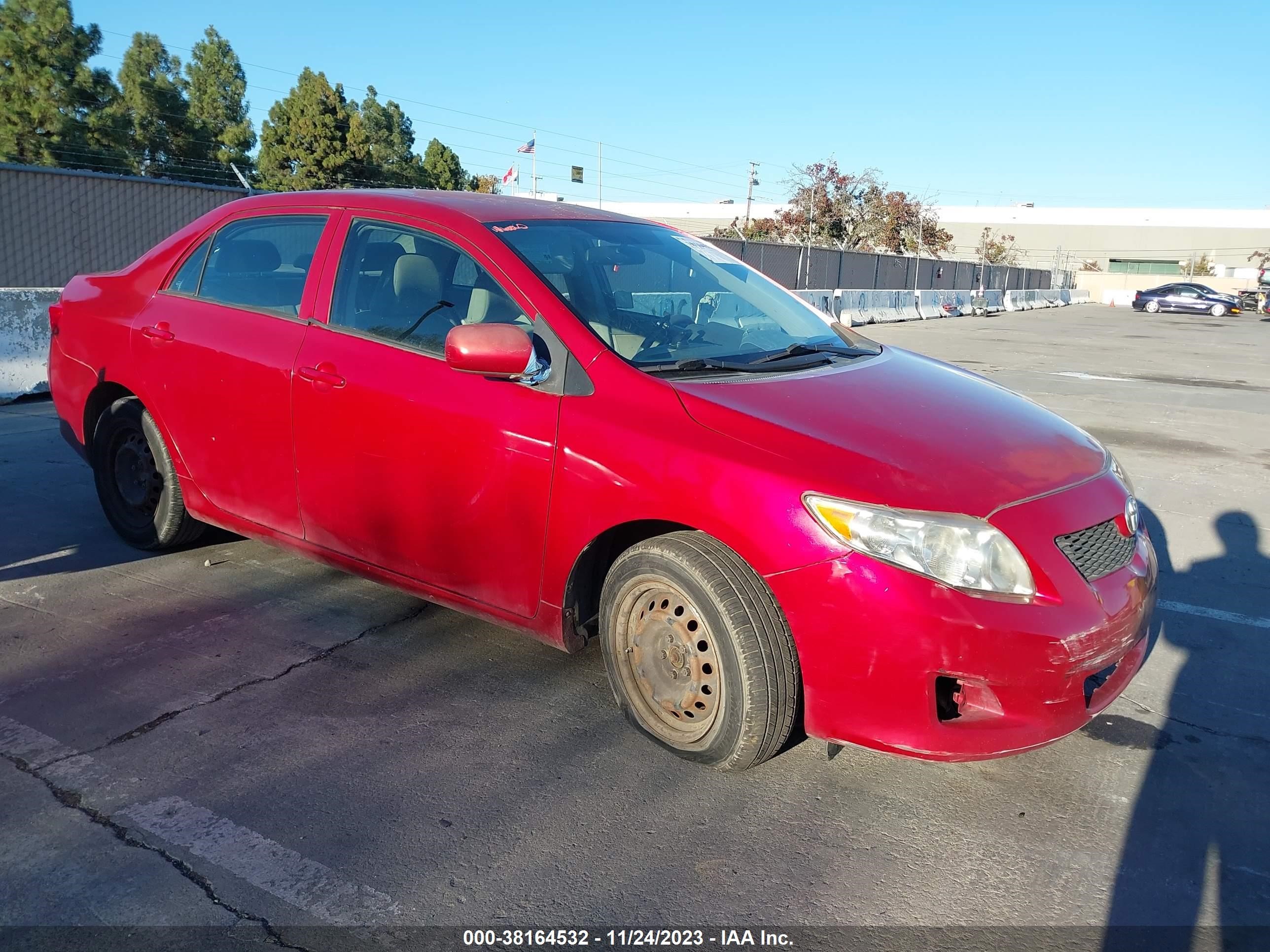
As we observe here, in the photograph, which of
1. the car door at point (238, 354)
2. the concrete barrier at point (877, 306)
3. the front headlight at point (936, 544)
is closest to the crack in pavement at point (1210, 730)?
the front headlight at point (936, 544)

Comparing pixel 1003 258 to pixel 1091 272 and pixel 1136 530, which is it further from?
pixel 1136 530

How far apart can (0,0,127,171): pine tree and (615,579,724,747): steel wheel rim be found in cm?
3099

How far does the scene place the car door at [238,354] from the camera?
3.96 metres

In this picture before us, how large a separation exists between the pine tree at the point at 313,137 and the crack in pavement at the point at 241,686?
40.0m

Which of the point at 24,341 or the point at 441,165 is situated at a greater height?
the point at 441,165

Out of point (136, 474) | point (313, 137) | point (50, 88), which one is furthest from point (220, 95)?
point (136, 474)

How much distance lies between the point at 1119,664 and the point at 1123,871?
0.60m

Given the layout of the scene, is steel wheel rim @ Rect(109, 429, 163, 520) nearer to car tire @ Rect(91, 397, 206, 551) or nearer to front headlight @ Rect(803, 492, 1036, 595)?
car tire @ Rect(91, 397, 206, 551)

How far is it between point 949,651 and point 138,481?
3892mm

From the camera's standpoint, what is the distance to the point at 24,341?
8.88m

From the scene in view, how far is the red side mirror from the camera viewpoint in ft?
10.3

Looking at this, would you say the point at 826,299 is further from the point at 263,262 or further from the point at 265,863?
the point at 265,863

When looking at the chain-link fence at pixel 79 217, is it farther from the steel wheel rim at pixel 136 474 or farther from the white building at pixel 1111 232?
the white building at pixel 1111 232

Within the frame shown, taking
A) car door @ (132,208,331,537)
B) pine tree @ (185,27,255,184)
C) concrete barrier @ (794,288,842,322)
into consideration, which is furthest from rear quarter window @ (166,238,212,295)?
pine tree @ (185,27,255,184)
